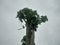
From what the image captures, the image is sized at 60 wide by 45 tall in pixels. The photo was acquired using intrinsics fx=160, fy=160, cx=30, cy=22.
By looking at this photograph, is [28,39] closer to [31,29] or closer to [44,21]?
[31,29]

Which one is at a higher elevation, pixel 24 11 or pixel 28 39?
pixel 24 11

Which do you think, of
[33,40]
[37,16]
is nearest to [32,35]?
[33,40]

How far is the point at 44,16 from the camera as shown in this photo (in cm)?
4741

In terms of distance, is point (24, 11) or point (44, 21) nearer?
point (24, 11)

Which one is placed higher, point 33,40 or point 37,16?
point 37,16

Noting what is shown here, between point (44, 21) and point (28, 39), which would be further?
point (44, 21)

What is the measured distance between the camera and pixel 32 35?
43.0 m

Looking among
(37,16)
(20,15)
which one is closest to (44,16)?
(37,16)

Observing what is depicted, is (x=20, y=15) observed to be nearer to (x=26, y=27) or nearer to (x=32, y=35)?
A: (x=26, y=27)

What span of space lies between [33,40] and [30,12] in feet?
24.9

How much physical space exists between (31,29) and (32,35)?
5.47 feet

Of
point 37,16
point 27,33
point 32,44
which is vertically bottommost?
point 32,44

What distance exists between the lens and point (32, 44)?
42.2 m

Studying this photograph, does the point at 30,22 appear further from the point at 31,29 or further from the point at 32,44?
the point at 32,44
